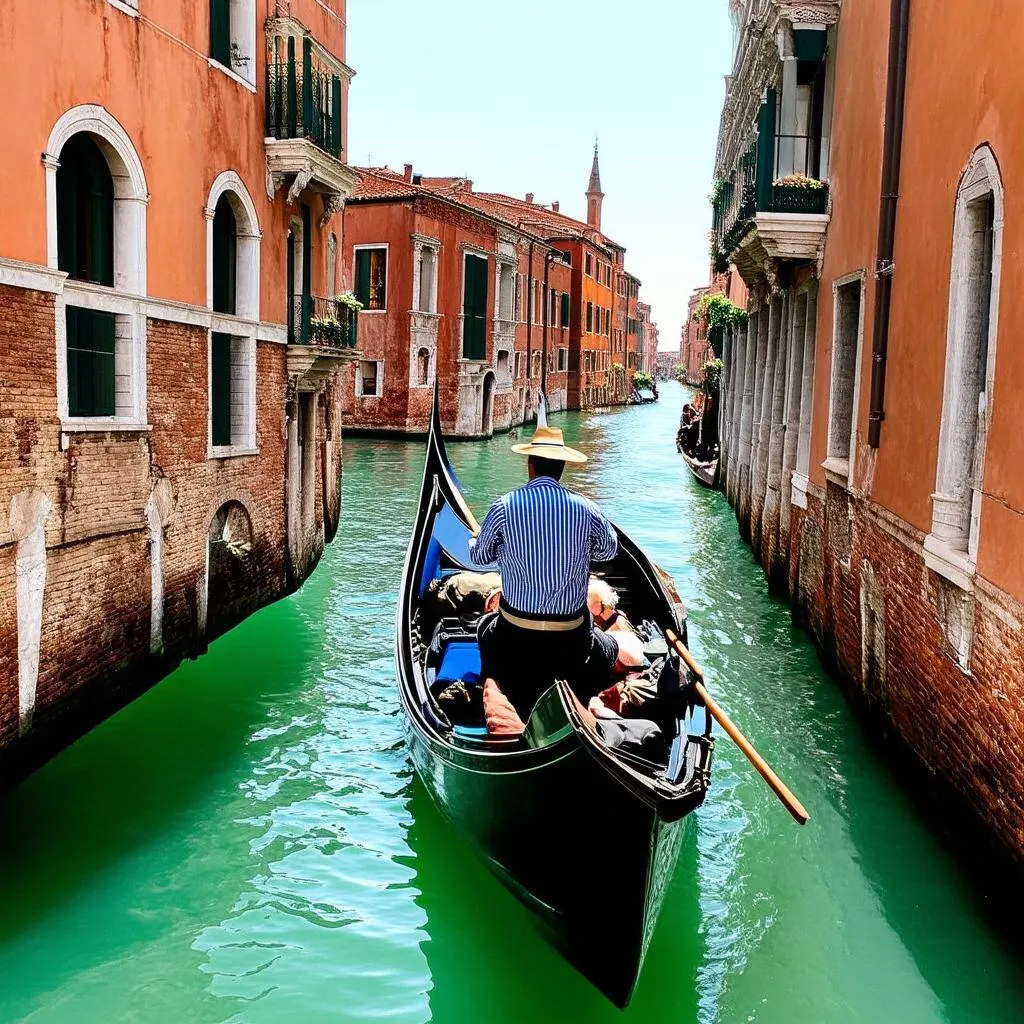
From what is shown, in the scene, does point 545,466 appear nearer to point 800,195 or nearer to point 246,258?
point 246,258

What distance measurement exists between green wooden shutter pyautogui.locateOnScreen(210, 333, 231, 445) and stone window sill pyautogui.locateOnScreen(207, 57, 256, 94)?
1.63 metres

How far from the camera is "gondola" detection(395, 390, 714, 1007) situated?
2957 mm

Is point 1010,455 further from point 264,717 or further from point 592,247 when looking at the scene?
point 592,247

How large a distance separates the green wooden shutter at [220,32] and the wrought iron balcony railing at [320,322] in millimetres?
2016

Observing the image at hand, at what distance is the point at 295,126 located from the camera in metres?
8.02

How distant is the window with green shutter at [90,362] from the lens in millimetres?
5496

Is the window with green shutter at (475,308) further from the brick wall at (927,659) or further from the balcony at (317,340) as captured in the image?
the brick wall at (927,659)

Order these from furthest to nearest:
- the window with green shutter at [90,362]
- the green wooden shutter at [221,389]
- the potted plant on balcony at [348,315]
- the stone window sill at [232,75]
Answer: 1. the potted plant on balcony at [348,315]
2. the green wooden shutter at [221,389]
3. the stone window sill at [232,75]
4. the window with green shutter at [90,362]

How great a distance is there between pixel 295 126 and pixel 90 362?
311 centimetres

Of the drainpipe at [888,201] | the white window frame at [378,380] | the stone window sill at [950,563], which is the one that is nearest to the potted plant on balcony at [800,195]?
the drainpipe at [888,201]

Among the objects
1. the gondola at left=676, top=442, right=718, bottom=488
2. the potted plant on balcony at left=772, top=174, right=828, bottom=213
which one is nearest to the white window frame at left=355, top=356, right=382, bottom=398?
the gondola at left=676, top=442, right=718, bottom=488

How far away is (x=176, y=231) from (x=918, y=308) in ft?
13.3

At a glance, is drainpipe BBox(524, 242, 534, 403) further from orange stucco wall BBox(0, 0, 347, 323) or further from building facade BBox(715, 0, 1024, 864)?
orange stucco wall BBox(0, 0, 347, 323)

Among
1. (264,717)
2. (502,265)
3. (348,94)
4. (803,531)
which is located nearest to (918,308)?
(803,531)
